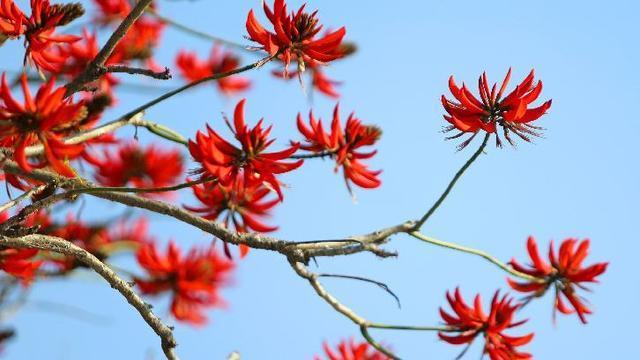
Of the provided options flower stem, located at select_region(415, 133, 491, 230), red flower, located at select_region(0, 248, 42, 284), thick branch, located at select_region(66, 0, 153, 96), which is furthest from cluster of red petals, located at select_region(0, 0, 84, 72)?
flower stem, located at select_region(415, 133, 491, 230)

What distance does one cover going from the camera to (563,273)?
5.09ft

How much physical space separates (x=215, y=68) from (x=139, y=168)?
0.65 m

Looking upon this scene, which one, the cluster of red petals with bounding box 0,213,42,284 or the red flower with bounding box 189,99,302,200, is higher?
the cluster of red petals with bounding box 0,213,42,284

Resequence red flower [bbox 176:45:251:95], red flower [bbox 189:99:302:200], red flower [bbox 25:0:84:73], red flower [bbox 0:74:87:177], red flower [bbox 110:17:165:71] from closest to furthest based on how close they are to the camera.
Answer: red flower [bbox 0:74:87:177] → red flower [bbox 189:99:302:200] → red flower [bbox 25:0:84:73] → red flower [bbox 110:17:165:71] → red flower [bbox 176:45:251:95]

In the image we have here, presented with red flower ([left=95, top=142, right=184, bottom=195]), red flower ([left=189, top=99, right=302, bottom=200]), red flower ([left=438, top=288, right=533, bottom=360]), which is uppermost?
red flower ([left=95, top=142, right=184, bottom=195])

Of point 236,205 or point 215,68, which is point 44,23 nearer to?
point 236,205

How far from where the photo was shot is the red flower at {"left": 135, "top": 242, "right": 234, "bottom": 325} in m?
2.16

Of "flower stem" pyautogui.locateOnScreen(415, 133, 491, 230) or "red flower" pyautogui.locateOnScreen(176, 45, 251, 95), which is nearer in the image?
"flower stem" pyautogui.locateOnScreen(415, 133, 491, 230)

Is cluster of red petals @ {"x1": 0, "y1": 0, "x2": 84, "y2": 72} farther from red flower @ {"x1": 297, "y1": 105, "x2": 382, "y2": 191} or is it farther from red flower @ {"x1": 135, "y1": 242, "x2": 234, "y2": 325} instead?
red flower @ {"x1": 135, "y1": 242, "x2": 234, "y2": 325}

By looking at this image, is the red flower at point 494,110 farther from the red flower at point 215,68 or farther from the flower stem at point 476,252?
the red flower at point 215,68

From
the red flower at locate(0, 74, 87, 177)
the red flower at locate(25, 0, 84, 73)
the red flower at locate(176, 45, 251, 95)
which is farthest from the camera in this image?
the red flower at locate(176, 45, 251, 95)

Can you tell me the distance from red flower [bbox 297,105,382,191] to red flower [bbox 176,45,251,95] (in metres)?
1.15

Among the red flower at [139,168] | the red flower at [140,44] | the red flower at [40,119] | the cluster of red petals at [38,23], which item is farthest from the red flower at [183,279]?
the red flower at [40,119]

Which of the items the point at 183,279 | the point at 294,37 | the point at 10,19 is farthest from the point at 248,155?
the point at 183,279
